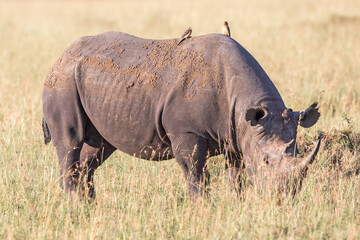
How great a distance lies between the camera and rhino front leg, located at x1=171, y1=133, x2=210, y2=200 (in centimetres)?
577

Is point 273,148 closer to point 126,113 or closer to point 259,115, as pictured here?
point 259,115

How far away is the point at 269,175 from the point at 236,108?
0.73 m

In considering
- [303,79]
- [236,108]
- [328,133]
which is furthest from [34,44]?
[236,108]

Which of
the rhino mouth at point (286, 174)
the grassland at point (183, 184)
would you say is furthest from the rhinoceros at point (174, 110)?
Result: the grassland at point (183, 184)

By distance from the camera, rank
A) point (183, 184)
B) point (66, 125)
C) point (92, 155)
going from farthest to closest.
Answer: point (92, 155), point (183, 184), point (66, 125)

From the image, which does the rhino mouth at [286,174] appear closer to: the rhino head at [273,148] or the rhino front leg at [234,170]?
the rhino head at [273,148]

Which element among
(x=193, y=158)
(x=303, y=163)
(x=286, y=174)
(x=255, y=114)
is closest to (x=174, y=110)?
(x=193, y=158)

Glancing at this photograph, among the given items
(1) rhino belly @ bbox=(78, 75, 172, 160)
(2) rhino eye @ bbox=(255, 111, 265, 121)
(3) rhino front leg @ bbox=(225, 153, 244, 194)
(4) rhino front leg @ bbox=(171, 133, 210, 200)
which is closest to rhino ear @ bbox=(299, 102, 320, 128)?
(2) rhino eye @ bbox=(255, 111, 265, 121)

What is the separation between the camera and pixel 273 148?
18.0 ft

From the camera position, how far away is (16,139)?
26.5 feet

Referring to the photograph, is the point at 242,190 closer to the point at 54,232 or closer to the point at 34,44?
the point at 54,232

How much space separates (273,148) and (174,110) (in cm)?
103

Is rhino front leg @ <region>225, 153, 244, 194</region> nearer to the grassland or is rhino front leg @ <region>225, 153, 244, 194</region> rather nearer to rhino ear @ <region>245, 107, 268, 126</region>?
the grassland

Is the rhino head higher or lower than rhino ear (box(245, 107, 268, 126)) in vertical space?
lower
